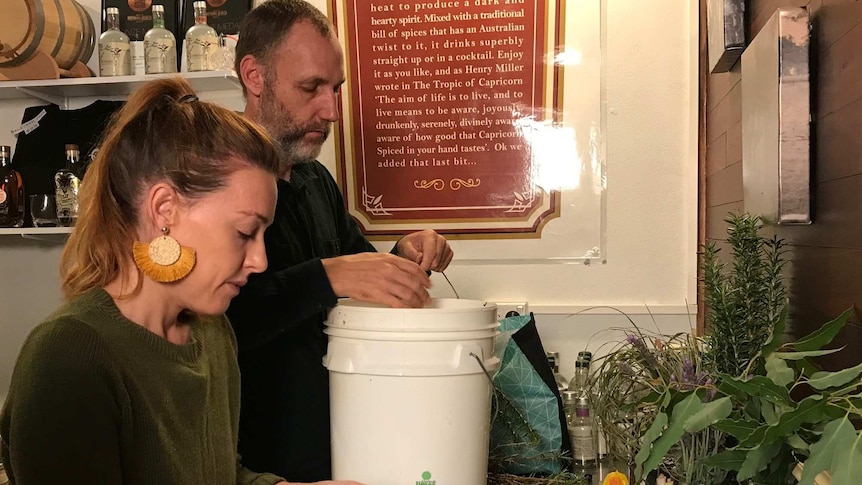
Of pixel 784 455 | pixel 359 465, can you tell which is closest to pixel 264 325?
pixel 359 465

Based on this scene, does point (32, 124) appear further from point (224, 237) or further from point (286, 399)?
point (224, 237)

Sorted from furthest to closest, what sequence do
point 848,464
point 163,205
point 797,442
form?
point 163,205 → point 797,442 → point 848,464

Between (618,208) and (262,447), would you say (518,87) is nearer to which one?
(618,208)

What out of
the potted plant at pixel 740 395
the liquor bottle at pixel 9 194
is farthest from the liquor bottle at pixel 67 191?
the potted plant at pixel 740 395

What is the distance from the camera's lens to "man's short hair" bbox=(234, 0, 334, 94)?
5.03 ft

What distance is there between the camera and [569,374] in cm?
205

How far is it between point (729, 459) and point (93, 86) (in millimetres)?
2002

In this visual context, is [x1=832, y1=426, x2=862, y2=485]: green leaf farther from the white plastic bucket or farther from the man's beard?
the man's beard

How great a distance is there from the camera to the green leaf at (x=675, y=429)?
1.86 ft

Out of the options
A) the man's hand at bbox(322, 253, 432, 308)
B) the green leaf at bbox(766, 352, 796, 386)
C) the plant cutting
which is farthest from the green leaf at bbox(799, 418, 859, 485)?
the man's hand at bbox(322, 253, 432, 308)

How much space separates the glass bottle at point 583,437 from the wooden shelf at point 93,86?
1.17m

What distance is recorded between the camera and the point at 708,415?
0.57 metres

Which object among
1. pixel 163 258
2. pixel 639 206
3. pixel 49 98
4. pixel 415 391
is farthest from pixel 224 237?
pixel 49 98

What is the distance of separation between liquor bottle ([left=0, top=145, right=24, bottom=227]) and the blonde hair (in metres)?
1.32
